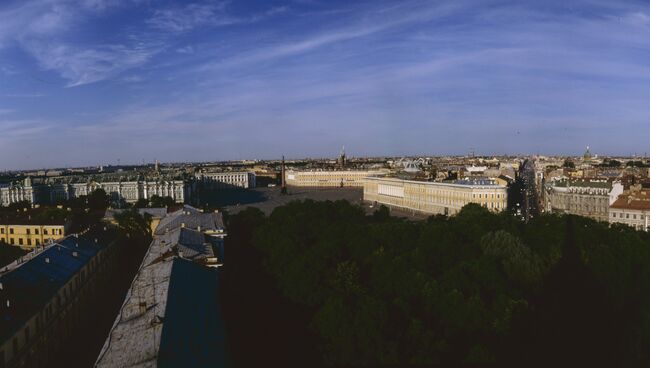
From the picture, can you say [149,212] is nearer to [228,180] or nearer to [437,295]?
[437,295]

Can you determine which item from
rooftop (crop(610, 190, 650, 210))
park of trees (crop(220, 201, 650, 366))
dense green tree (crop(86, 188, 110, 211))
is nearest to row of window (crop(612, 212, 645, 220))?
rooftop (crop(610, 190, 650, 210))

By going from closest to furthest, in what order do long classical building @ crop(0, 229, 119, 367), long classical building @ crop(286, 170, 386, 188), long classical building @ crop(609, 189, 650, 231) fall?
long classical building @ crop(0, 229, 119, 367), long classical building @ crop(609, 189, 650, 231), long classical building @ crop(286, 170, 386, 188)

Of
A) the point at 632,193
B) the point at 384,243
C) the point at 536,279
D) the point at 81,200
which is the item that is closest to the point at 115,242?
the point at 384,243

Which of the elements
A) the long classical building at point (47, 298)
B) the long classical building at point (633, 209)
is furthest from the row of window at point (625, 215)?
the long classical building at point (47, 298)

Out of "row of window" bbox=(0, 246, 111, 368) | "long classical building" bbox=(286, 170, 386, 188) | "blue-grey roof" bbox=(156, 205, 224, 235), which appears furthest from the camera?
"long classical building" bbox=(286, 170, 386, 188)

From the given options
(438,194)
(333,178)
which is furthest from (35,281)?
(333,178)

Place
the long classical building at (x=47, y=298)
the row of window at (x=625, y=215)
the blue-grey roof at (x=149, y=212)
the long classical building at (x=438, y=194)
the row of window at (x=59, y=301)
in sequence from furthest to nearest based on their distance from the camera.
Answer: the long classical building at (x=438, y=194)
the row of window at (x=625, y=215)
the blue-grey roof at (x=149, y=212)
the long classical building at (x=47, y=298)
the row of window at (x=59, y=301)

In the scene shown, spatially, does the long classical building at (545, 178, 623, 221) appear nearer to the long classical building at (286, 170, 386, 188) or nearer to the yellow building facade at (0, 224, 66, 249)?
the yellow building facade at (0, 224, 66, 249)

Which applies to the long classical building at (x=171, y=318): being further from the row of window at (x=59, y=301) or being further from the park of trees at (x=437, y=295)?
the row of window at (x=59, y=301)
